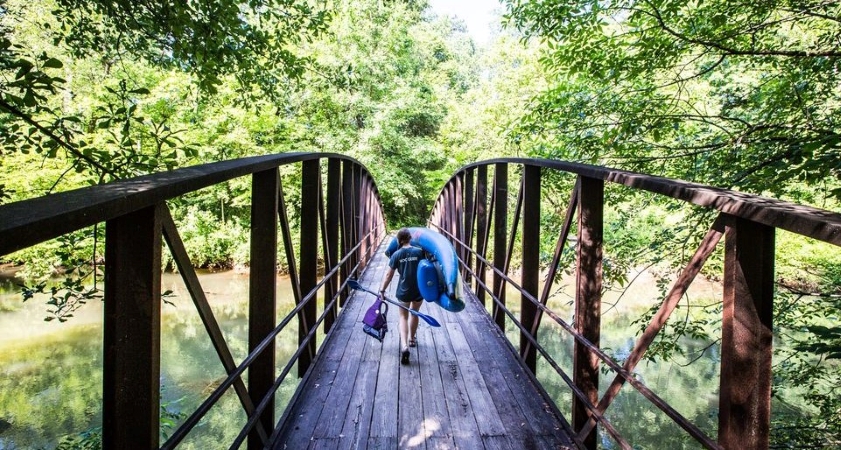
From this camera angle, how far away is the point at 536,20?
16.6 feet

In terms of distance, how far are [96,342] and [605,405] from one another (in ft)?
46.6

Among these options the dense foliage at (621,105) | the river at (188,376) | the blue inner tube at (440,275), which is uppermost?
the dense foliage at (621,105)

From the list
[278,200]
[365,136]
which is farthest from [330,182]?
[365,136]

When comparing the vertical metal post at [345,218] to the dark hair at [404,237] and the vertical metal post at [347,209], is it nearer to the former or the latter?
the vertical metal post at [347,209]

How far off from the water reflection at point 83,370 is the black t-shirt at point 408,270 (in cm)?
494

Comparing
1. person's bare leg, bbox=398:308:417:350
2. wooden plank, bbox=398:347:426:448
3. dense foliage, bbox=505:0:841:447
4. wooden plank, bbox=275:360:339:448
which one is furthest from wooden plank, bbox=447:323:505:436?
dense foliage, bbox=505:0:841:447

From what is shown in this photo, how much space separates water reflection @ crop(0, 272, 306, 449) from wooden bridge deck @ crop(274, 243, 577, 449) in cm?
489

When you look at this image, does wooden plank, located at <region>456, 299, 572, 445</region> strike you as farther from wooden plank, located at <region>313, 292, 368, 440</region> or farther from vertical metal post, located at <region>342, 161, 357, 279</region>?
vertical metal post, located at <region>342, 161, 357, 279</region>

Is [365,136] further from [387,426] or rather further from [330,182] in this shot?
[387,426]

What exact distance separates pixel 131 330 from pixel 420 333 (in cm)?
366

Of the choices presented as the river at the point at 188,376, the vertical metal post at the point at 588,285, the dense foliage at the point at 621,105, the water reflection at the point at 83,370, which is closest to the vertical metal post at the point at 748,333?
the dense foliage at the point at 621,105

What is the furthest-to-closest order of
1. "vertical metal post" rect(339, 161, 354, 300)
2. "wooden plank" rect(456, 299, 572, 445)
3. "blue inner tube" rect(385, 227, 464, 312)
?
"vertical metal post" rect(339, 161, 354, 300), "blue inner tube" rect(385, 227, 464, 312), "wooden plank" rect(456, 299, 572, 445)

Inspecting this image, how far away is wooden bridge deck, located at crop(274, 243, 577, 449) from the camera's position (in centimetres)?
269

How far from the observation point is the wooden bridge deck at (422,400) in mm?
2693
